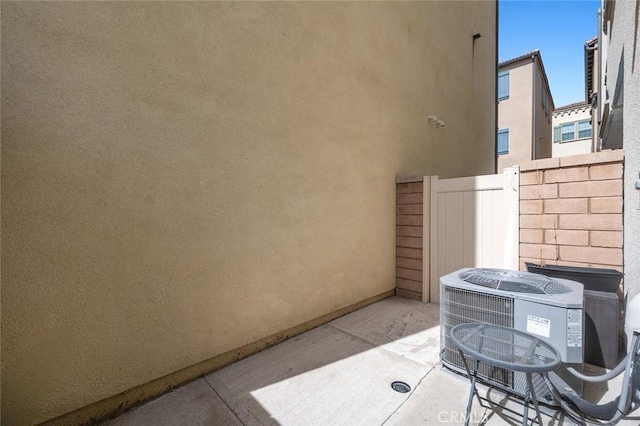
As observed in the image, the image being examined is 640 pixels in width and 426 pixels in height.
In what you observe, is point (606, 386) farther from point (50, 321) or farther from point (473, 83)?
point (473, 83)

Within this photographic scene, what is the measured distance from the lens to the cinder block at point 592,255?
2.80 metres

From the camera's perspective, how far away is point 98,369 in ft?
6.51

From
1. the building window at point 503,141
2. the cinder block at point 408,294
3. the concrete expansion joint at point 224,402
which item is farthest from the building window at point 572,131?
the concrete expansion joint at point 224,402

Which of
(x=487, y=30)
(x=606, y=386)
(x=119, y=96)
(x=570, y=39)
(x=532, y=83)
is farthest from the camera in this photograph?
(x=532, y=83)

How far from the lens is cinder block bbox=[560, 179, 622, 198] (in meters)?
2.78

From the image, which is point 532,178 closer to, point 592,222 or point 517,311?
point 592,222

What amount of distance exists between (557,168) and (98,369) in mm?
4656

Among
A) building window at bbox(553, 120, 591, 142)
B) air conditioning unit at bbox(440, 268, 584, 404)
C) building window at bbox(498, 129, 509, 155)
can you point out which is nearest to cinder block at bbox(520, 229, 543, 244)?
Result: air conditioning unit at bbox(440, 268, 584, 404)

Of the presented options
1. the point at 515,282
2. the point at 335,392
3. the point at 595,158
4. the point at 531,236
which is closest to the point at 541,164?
the point at 595,158

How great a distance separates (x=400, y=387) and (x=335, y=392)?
1.75 ft

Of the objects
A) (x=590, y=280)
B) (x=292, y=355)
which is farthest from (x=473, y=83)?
(x=292, y=355)

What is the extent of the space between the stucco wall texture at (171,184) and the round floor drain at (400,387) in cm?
133

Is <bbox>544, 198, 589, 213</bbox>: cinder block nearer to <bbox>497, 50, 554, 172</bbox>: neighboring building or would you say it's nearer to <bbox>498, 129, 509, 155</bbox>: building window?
<bbox>497, 50, 554, 172</bbox>: neighboring building

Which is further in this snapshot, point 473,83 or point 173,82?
point 473,83
